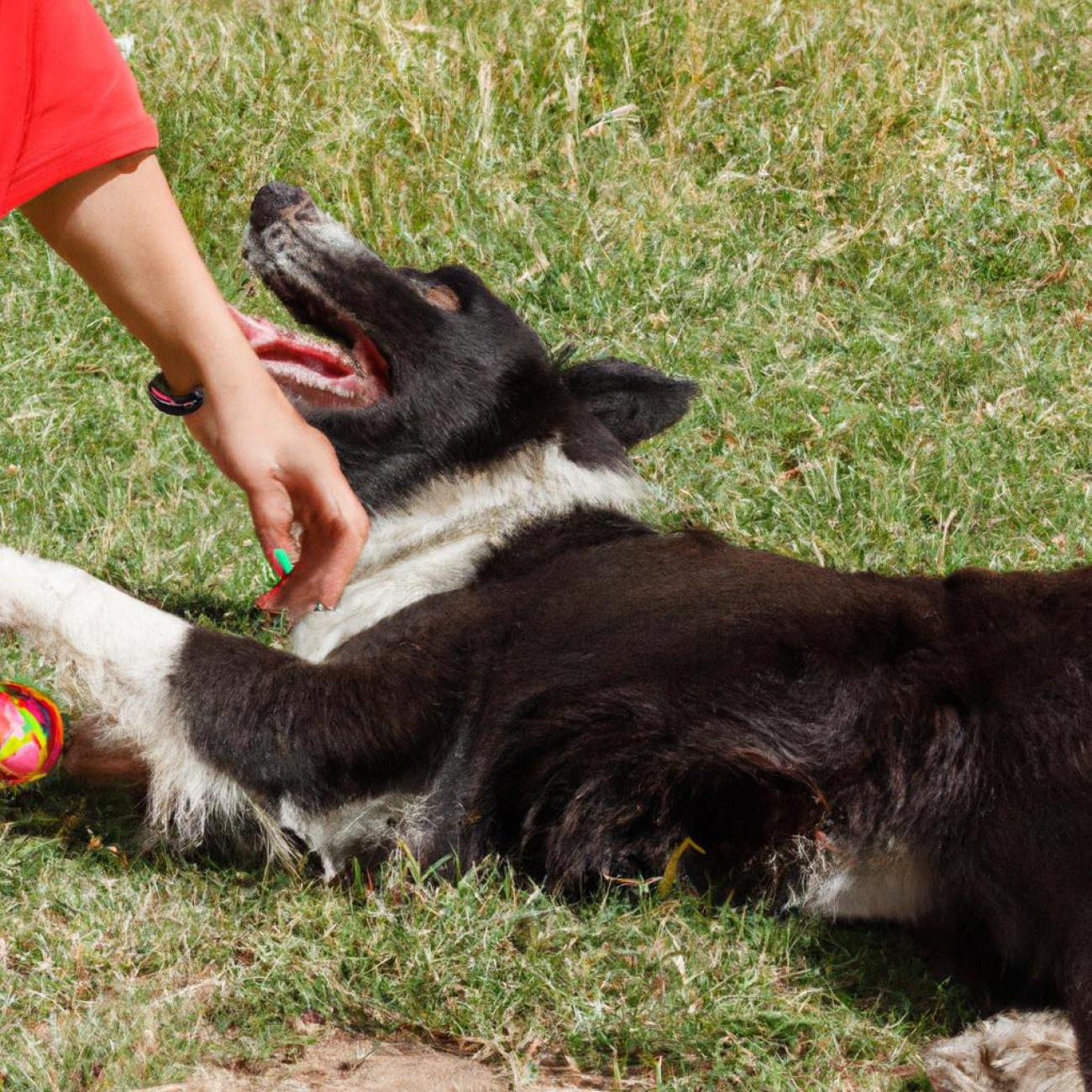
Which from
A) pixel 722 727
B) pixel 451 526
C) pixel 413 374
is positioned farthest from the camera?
pixel 413 374

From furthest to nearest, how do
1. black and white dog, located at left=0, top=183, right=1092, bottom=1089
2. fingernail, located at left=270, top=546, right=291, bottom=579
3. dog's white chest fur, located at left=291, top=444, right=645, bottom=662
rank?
dog's white chest fur, located at left=291, top=444, right=645, bottom=662 → black and white dog, located at left=0, top=183, right=1092, bottom=1089 → fingernail, located at left=270, top=546, right=291, bottom=579

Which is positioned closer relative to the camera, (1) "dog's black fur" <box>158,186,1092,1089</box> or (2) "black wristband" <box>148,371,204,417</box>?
(2) "black wristband" <box>148,371,204,417</box>

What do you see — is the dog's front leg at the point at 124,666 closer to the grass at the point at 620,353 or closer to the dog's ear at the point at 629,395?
the grass at the point at 620,353

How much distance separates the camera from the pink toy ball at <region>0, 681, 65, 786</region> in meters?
3.60

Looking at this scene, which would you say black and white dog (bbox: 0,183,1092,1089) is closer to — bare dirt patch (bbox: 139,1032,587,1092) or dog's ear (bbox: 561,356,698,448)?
bare dirt patch (bbox: 139,1032,587,1092)

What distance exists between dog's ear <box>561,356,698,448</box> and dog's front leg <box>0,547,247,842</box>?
5.27 ft

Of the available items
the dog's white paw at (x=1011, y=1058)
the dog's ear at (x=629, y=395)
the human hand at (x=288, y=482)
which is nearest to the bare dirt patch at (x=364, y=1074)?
the dog's white paw at (x=1011, y=1058)

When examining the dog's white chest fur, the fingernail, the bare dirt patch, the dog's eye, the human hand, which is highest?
the dog's eye

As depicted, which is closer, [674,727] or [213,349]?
[213,349]

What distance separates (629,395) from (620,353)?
1277mm

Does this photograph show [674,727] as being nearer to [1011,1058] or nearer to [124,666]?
[1011,1058]

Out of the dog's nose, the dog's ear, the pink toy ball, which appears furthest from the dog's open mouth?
the pink toy ball

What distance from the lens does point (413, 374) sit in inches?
177

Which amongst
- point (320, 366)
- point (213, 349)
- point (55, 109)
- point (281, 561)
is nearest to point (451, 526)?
point (320, 366)
